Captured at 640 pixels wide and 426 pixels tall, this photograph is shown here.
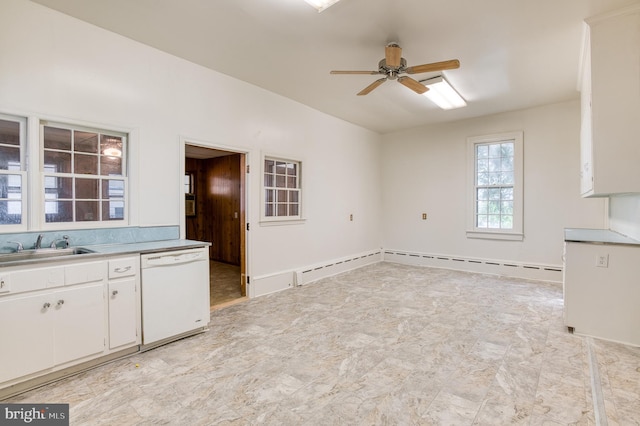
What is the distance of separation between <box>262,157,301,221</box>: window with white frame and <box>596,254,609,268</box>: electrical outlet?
12.1ft

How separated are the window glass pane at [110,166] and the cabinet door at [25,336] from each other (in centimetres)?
130

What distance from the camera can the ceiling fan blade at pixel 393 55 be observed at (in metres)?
3.01

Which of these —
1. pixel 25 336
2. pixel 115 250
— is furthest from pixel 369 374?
pixel 25 336

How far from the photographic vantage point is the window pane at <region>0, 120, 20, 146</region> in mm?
2473

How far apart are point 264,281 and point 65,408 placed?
2.61 metres

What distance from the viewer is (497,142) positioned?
5.64m

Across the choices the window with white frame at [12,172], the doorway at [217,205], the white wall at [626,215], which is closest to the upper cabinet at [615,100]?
the white wall at [626,215]

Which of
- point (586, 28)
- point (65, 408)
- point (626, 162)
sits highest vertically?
point (586, 28)

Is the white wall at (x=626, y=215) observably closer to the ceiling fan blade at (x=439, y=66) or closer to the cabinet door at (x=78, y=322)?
the ceiling fan blade at (x=439, y=66)

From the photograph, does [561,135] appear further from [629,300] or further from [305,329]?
[305,329]

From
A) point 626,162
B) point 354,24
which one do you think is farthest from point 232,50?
point 626,162

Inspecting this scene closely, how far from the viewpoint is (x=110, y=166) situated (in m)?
3.05

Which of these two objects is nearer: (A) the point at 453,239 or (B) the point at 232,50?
(B) the point at 232,50

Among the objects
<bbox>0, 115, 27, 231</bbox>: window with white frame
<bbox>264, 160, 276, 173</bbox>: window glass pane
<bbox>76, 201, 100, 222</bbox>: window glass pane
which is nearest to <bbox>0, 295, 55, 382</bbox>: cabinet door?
<bbox>0, 115, 27, 231</bbox>: window with white frame
